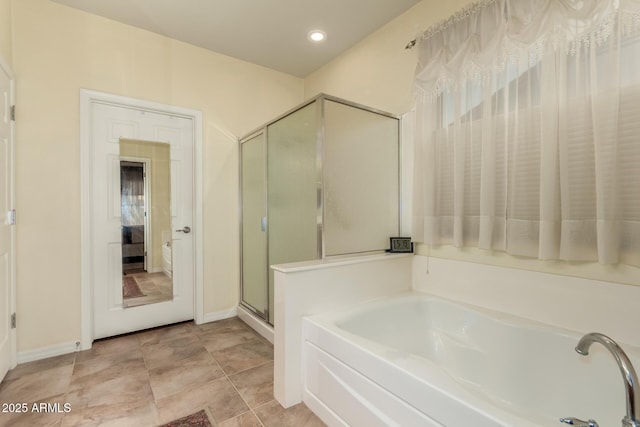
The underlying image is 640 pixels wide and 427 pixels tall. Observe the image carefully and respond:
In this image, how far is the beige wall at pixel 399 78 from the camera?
1.46 meters

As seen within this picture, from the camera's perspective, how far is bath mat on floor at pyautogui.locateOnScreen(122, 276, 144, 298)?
258cm

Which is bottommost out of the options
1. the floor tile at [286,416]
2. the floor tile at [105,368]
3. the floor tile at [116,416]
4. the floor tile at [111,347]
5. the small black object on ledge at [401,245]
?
the floor tile at [286,416]

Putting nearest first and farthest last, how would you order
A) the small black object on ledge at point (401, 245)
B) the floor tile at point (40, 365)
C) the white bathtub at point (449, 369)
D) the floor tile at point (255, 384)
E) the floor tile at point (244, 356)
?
the white bathtub at point (449, 369), the floor tile at point (255, 384), the floor tile at point (40, 365), the floor tile at point (244, 356), the small black object on ledge at point (401, 245)

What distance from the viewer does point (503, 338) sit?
158 centimetres

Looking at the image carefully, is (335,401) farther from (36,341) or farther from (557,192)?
(36,341)

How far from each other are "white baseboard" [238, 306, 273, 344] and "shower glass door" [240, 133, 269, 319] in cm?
6

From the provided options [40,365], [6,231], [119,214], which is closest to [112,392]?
[40,365]

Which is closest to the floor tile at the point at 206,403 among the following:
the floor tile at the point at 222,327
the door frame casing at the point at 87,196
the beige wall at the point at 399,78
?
the floor tile at the point at 222,327

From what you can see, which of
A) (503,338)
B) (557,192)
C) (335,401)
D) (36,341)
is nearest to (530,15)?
(557,192)

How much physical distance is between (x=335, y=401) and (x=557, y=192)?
1.51 m

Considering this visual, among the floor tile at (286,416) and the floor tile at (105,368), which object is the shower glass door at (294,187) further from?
the floor tile at (105,368)

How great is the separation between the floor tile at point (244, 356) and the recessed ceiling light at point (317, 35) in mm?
2724

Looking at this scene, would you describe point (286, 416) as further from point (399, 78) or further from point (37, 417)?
point (399, 78)

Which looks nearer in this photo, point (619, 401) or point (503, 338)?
point (619, 401)
